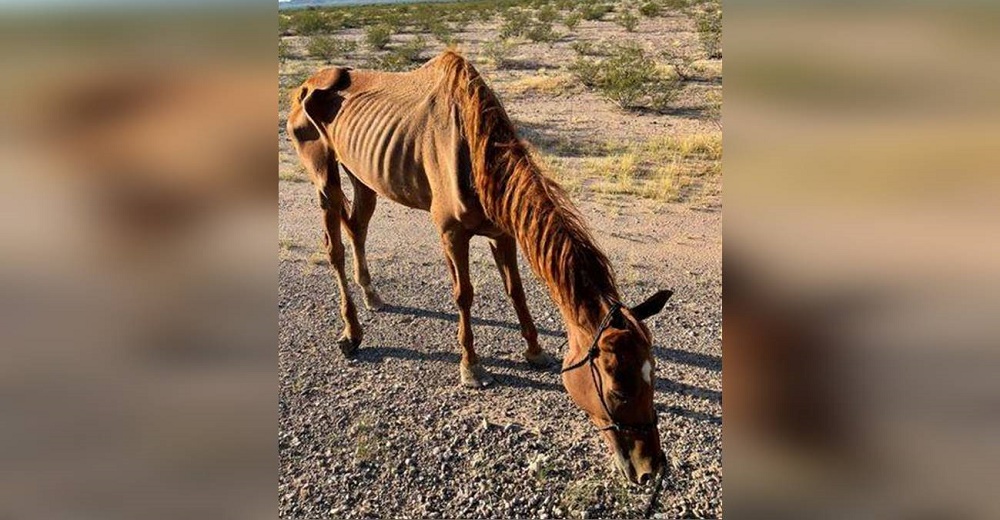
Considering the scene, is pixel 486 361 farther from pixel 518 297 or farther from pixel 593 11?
pixel 593 11

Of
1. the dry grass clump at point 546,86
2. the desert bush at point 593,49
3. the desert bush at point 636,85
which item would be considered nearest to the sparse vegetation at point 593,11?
the desert bush at point 593,49

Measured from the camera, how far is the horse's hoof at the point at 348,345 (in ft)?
15.5

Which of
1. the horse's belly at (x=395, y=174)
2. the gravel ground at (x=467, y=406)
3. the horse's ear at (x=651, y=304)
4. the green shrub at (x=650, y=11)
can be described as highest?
the green shrub at (x=650, y=11)

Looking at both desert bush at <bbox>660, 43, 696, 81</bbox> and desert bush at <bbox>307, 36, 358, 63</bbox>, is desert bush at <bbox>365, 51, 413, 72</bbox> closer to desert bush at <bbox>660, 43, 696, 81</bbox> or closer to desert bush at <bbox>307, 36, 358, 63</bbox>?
desert bush at <bbox>307, 36, 358, 63</bbox>

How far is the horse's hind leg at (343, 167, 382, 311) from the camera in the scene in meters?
5.23

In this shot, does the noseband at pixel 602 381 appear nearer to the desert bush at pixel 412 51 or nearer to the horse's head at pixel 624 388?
the horse's head at pixel 624 388

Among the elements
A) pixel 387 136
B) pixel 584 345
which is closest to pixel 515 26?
pixel 387 136

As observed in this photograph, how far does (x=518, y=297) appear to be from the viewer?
4.37 meters

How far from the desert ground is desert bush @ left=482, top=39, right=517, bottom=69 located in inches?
400
